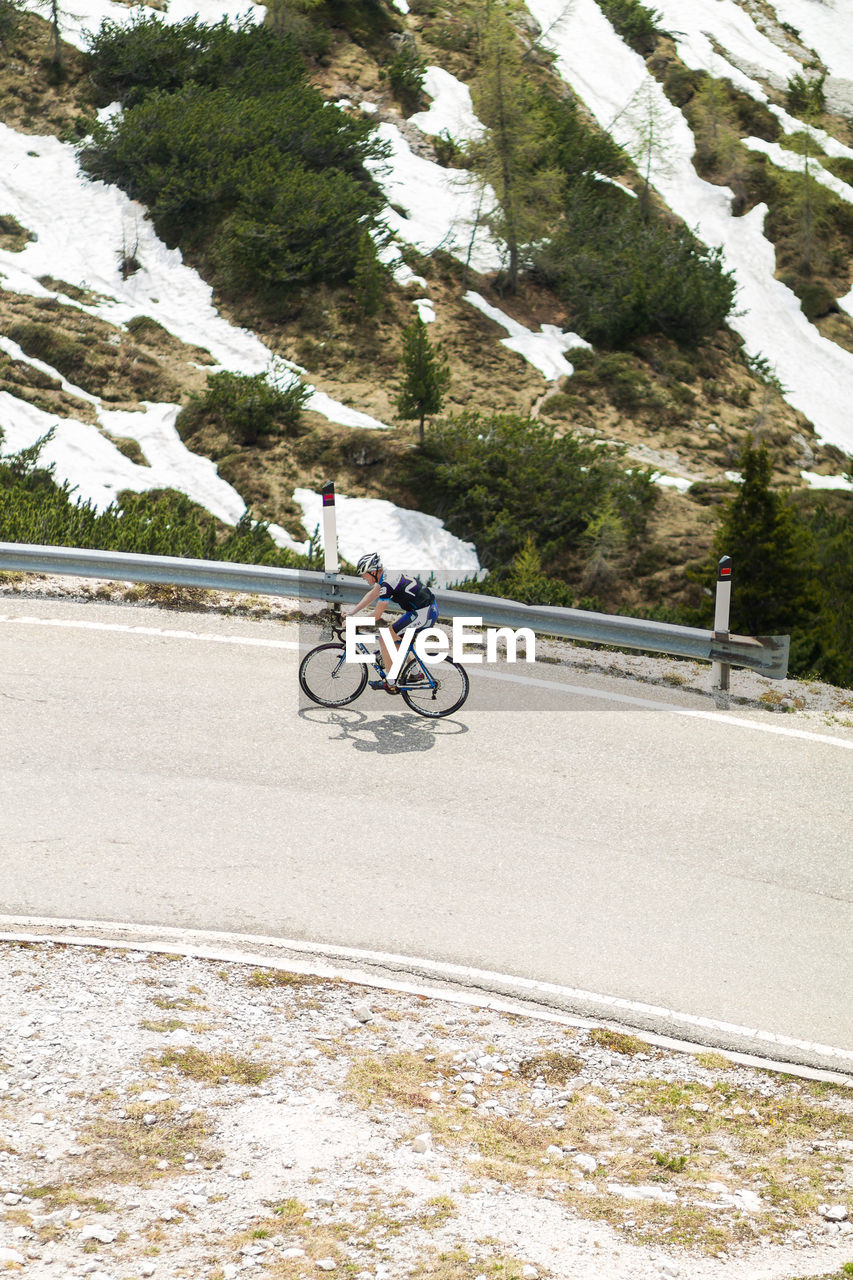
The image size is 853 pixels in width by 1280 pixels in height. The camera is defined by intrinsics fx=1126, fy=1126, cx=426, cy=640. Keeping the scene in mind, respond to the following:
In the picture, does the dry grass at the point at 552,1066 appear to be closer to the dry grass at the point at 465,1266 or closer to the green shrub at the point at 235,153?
the dry grass at the point at 465,1266

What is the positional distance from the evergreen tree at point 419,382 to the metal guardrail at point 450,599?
48.2 feet

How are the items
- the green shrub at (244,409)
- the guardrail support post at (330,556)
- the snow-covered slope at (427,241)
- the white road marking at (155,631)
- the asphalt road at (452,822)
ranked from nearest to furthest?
the asphalt road at (452,822) < the white road marking at (155,631) < the guardrail support post at (330,556) < the snow-covered slope at (427,241) < the green shrub at (244,409)

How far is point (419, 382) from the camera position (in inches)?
951

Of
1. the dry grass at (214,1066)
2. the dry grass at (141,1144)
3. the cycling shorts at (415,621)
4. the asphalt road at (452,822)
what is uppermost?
the cycling shorts at (415,621)

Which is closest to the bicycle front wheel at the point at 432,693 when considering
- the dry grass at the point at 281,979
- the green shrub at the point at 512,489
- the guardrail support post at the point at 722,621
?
the guardrail support post at the point at 722,621

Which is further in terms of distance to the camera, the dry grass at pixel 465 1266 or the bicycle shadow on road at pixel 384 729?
the bicycle shadow on road at pixel 384 729

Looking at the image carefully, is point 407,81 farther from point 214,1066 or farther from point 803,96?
point 214,1066

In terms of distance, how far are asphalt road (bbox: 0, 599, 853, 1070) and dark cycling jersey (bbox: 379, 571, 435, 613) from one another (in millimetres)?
900

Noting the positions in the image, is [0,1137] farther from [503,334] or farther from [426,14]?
[426,14]

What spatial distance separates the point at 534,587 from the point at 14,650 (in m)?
6.37

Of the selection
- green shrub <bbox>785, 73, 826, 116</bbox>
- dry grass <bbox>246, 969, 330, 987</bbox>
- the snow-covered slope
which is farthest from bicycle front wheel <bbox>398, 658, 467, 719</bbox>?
green shrub <bbox>785, 73, 826, 116</bbox>

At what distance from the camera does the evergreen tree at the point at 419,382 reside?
24.2 metres

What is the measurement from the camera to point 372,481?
23.9 meters

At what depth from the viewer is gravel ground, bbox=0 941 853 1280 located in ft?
11.9
